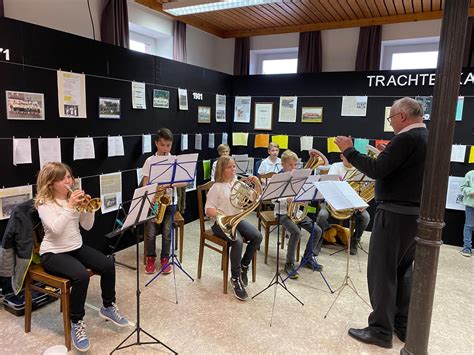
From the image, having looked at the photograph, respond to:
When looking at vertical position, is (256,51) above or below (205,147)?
above

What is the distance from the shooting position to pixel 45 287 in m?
2.61

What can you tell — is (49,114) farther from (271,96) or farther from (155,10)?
(271,96)

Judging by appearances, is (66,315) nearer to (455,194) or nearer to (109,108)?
(109,108)

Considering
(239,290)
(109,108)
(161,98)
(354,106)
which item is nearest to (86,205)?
(239,290)

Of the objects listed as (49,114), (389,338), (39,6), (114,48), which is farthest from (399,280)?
(39,6)

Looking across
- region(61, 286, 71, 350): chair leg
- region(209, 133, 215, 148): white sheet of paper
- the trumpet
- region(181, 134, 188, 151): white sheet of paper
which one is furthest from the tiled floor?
region(209, 133, 215, 148): white sheet of paper

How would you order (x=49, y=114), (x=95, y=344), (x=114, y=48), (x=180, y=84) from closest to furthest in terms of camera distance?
(x=95, y=344)
(x=49, y=114)
(x=114, y=48)
(x=180, y=84)

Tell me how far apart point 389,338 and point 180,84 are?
3.89 meters

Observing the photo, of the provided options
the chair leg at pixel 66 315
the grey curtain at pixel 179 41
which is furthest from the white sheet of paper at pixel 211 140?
the chair leg at pixel 66 315

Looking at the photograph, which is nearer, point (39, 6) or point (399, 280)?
point (399, 280)

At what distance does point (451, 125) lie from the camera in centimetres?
182

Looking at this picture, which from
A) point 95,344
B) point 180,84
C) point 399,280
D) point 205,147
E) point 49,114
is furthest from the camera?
point 205,147

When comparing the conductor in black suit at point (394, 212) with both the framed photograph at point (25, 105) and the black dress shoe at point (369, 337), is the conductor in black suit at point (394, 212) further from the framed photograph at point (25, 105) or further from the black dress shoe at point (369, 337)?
the framed photograph at point (25, 105)

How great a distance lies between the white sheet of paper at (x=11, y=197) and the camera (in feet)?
9.75
